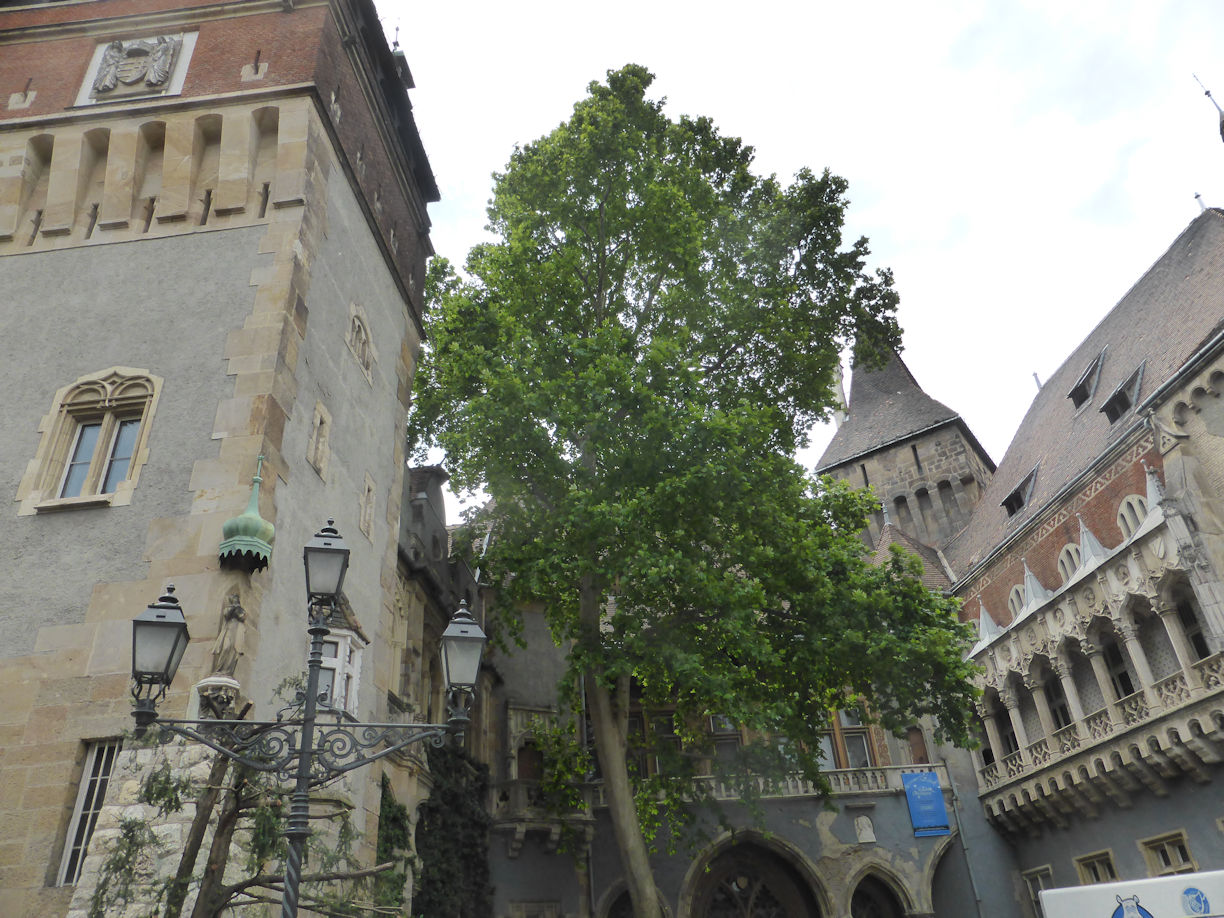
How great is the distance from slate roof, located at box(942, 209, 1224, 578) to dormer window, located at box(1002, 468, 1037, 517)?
9.8 inches

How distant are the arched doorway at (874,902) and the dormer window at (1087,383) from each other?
1415cm

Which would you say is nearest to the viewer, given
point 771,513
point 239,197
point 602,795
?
point 239,197

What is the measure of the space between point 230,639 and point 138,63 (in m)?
10.3

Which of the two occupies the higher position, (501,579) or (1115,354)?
(1115,354)

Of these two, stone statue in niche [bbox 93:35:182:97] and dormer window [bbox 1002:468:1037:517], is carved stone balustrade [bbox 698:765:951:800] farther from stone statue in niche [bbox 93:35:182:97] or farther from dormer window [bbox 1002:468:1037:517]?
stone statue in niche [bbox 93:35:182:97]

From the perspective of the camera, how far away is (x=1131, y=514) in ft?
67.9

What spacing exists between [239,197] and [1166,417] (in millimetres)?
18022

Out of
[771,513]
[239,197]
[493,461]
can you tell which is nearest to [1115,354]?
[771,513]

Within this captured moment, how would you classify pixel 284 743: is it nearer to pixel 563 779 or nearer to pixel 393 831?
pixel 393 831

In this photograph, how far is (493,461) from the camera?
17734 millimetres

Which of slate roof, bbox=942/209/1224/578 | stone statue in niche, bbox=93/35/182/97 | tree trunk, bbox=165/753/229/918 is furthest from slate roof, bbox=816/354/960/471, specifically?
tree trunk, bbox=165/753/229/918

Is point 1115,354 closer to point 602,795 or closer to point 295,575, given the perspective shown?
point 602,795

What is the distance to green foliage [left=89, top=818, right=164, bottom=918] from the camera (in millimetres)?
7352

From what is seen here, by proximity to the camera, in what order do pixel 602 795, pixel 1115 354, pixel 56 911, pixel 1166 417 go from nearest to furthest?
1. pixel 56 911
2. pixel 1166 417
3. pixel 602 795
4. pixel 1115 354
